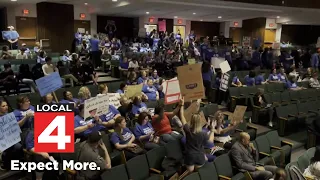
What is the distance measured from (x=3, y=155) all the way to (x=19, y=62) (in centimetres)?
597

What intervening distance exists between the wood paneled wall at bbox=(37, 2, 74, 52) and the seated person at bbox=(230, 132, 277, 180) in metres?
12.1

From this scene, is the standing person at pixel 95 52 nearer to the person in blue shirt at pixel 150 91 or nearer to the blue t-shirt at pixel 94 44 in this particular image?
the blue t-shirt at pixel 94 44

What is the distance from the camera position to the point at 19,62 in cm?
1013

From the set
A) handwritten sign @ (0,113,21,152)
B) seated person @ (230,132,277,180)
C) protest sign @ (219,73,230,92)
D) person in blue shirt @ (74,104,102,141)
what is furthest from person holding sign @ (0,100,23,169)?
protest sign @ (219,73,230,92)

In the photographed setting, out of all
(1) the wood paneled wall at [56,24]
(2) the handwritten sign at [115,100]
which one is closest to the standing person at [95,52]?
(1) the wood paneled wall at [56,24]

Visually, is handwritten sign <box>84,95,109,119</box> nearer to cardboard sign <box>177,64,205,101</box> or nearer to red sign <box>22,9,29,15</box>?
cardboard sign <box>177,64,205,101</box>

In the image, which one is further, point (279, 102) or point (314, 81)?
point (314, 81)

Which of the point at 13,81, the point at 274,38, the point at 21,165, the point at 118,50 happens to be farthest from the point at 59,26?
the point at 274,38

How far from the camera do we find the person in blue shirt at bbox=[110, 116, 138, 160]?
16.1 ft

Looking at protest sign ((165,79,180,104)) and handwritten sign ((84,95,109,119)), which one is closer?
handwritten sign ((84,95,109,119))

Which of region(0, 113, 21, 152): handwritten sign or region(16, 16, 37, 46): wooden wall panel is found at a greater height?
region(16, 16, 37, 46): wooden wall panel

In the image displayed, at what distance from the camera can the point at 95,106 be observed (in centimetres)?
500

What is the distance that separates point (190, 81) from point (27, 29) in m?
11.4

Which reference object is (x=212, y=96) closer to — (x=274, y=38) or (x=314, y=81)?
(x=314, y=81)
